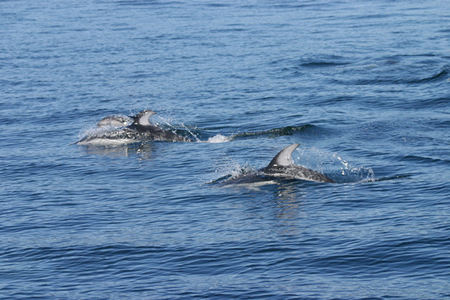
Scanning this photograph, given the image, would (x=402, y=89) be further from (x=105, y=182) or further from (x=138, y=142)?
(x=105, y=182)

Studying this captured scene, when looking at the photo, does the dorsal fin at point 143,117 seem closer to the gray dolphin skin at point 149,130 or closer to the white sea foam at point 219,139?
the gray dolphin skin at point 149,130

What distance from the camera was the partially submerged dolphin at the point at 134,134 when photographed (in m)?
26.0

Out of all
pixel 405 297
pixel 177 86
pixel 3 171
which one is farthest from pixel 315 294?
pixel 177 86

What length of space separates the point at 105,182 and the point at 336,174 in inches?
268

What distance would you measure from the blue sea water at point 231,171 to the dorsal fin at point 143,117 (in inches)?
39.9

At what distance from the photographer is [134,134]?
86.1ft

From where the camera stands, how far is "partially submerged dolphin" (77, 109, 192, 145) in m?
26.0

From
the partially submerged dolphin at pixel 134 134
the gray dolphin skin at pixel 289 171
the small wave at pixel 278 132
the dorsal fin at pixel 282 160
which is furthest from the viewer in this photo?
the small wave at pixel 278 132

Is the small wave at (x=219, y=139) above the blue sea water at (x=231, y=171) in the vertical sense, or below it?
below

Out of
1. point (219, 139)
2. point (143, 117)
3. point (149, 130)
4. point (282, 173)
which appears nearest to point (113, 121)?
point (143, 117)

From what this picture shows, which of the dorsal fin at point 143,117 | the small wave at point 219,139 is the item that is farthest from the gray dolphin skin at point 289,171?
Result: the dorsal fin at point 143,117

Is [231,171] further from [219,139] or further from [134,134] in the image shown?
[134,134]

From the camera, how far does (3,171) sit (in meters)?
22.8

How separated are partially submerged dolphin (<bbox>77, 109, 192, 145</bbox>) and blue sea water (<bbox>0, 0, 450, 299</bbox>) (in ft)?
1.81
